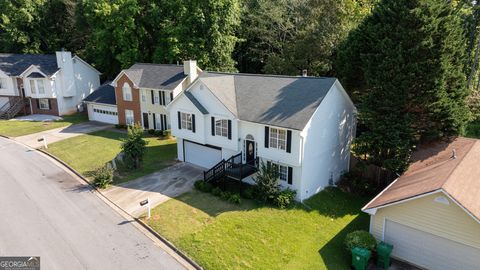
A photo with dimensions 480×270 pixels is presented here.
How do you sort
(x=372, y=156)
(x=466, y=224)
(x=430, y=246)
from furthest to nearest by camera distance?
(x=372, y=156) < (x=430, y=246) < (x=466, y=224)

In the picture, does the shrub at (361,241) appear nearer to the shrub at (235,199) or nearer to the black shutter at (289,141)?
the black shutter at (289,141)

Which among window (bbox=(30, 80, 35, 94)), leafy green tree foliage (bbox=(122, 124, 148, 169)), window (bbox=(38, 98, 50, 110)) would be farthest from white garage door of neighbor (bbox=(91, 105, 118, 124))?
leafy green tree foliage (bbox=(122, 124, 148, 169))

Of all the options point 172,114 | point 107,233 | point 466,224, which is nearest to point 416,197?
point 466,224

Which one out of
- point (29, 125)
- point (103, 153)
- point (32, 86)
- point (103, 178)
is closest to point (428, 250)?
point (103, 178)

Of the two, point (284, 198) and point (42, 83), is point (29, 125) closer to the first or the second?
point (42, 83)

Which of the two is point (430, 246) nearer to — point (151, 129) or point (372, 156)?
point (372, 156)

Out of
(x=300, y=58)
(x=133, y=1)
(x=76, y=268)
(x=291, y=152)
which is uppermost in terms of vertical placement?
(x=133, y=1)

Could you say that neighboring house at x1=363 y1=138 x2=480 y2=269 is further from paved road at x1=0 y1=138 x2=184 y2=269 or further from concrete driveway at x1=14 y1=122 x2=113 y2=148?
concrete driveway at x1=14 y1=122 x2=113 y2=148
